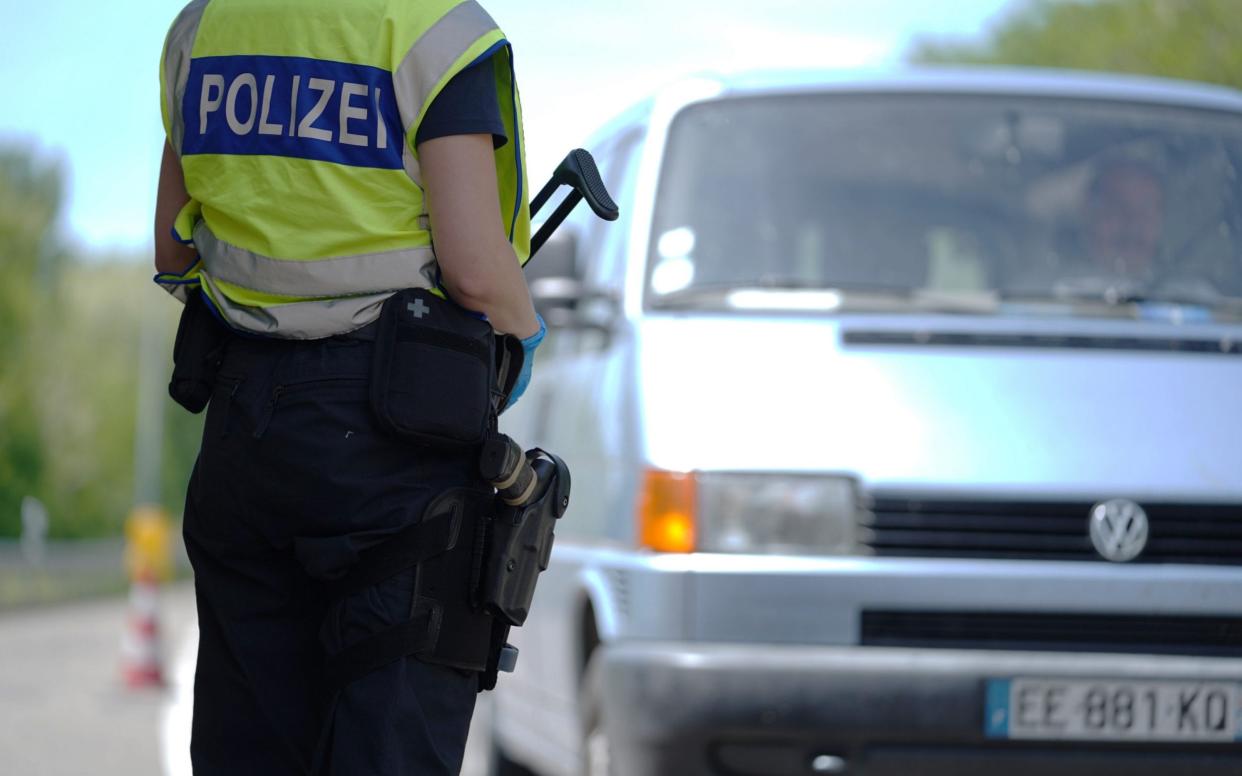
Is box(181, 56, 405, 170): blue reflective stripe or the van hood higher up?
box(181, 56, 405, 170): blue reflective stripe

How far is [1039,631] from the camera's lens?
4.92 meters

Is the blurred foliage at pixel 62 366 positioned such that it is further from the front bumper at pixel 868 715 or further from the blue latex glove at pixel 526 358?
the blue latex glove at pixel 526 358

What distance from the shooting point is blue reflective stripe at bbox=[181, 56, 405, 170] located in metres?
2.96

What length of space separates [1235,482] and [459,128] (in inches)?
107

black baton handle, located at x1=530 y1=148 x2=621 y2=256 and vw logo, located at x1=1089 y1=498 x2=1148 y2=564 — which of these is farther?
vw logo, located at x1=1089 y1=498 x2=1148 y2=564

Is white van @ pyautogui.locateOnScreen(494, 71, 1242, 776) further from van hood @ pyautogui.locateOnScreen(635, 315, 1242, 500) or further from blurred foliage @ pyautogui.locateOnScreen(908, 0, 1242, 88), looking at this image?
blurred foliage @ pyautogui.locateOnScreen(908, 0, 1242, 88)

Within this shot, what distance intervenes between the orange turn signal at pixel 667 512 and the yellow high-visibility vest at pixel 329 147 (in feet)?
6.47

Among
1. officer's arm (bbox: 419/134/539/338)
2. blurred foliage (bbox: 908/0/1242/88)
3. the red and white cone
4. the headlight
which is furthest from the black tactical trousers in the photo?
blurred foliage (bbox: 908/0/1242/88)

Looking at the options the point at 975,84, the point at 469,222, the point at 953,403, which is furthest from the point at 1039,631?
the point at 469,222

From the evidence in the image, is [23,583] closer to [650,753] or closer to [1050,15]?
[1050,15]

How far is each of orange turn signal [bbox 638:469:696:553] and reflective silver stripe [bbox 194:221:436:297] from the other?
1.99 m

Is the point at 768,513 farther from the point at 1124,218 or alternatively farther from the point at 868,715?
the point at 1124,218

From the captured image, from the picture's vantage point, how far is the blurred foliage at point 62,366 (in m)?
70.0

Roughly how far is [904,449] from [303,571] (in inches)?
88.1
